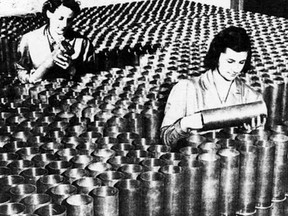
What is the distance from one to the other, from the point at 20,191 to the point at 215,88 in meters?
1.82

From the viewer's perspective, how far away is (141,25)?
670cm

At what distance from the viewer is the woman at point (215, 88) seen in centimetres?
313

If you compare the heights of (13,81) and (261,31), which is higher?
(261,31)

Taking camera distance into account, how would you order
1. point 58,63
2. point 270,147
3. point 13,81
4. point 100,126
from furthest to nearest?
point 58,63 → point 13,81 → point 100,126 → point 270,147

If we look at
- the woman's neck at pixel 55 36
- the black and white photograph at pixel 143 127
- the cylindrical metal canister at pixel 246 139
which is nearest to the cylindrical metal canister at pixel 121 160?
the black and white photograph at pixel 143 127

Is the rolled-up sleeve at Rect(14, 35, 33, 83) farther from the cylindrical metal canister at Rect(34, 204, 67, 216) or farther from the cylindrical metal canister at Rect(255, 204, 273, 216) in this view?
the cylindrical metal canister at Rect(34, 204, 67, 216)

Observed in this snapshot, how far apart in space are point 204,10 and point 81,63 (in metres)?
4.10

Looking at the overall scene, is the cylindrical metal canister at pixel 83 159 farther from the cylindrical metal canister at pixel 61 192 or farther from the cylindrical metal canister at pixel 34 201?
the cylindrical metal canister at pixel 34 201

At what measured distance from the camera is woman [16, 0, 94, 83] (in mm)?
3965

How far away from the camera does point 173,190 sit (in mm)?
2168

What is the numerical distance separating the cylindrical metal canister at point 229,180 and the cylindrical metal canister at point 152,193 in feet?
1.36

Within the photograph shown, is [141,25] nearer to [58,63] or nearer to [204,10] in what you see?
[204,10]

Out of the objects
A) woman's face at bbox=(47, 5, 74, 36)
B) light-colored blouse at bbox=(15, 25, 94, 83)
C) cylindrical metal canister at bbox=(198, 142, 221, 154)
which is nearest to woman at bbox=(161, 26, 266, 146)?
cylindrical metal canister at bbox=(198, 142, 221, 154)

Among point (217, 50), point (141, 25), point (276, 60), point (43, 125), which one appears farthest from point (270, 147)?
point (141, 25)
